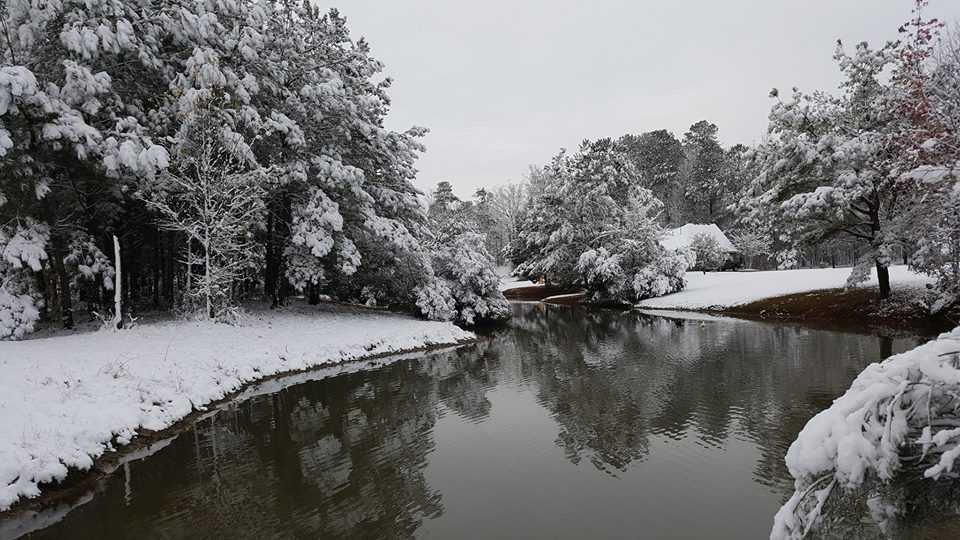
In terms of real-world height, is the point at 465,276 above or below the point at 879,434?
above

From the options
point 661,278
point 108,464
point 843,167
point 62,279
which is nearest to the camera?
point 108,464

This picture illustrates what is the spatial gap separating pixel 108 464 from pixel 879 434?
8.99 m

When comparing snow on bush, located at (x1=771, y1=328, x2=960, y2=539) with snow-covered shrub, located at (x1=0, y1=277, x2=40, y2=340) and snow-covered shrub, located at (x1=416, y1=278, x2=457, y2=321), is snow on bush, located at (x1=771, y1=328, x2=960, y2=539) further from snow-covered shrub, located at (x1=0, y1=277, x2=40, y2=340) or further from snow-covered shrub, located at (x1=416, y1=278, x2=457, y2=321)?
snow-covered shrub, located at (x1=416, y1=278, x2=457, y2=321)

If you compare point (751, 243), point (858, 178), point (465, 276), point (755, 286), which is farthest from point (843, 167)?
point (751, 243)

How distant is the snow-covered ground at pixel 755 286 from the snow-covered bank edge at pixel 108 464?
22.5 m

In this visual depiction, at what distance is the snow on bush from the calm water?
0.95m

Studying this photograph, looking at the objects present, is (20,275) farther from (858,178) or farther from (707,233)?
(707,233)

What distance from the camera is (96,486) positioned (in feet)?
21.7

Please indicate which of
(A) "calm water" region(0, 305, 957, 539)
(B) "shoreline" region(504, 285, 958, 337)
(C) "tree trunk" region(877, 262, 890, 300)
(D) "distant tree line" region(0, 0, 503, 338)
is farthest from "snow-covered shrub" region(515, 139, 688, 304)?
(A) "calm water" region(0, 305, 957, 539)

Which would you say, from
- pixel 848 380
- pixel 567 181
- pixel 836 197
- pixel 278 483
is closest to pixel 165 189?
pixel 278 483

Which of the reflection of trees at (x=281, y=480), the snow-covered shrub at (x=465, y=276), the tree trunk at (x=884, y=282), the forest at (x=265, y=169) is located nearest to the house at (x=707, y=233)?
the forest at (x=265, y=169)

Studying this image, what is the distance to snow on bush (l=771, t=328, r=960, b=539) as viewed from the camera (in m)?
3.37

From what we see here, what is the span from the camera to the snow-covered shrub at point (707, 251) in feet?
148

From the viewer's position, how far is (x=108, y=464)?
283 inches
